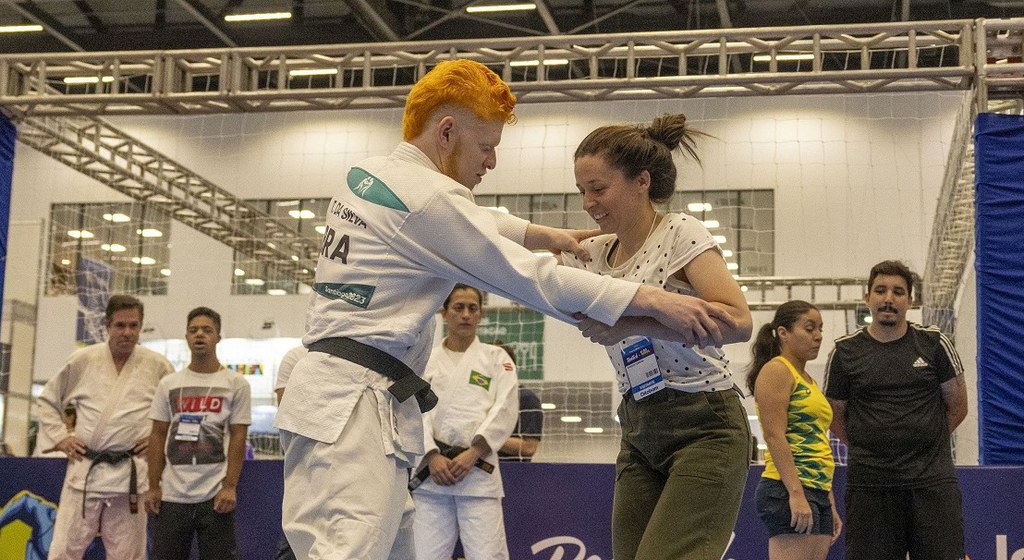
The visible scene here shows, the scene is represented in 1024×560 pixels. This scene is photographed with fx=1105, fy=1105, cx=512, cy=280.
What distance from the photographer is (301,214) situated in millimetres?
10188

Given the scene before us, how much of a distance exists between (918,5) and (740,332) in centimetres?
1240

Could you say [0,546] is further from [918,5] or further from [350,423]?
[918,5]

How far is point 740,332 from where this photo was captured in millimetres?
2451

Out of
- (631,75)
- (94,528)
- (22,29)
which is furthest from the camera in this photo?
(22,29)

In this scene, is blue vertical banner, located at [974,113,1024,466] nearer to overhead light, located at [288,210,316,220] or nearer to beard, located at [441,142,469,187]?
beard, located at [441,142,469,187]

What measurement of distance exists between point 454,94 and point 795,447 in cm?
285

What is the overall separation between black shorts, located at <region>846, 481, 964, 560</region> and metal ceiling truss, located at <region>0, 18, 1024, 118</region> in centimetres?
263

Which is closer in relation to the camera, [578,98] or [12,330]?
[578,98]

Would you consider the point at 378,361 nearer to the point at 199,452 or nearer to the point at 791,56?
the point at 199,452

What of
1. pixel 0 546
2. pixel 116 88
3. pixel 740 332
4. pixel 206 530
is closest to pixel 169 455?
pixel 206 530

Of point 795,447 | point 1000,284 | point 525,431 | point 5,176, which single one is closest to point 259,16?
point 5,176

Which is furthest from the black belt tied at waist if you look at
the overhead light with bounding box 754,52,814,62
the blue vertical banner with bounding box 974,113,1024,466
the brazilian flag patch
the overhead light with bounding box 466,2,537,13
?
the overhead light with bounding box 466,2,537,13

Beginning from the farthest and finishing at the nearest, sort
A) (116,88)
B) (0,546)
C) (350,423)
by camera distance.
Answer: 1. (116,88)
2. (0,546)
3. (350,423)

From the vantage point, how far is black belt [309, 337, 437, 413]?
93.8 inches
